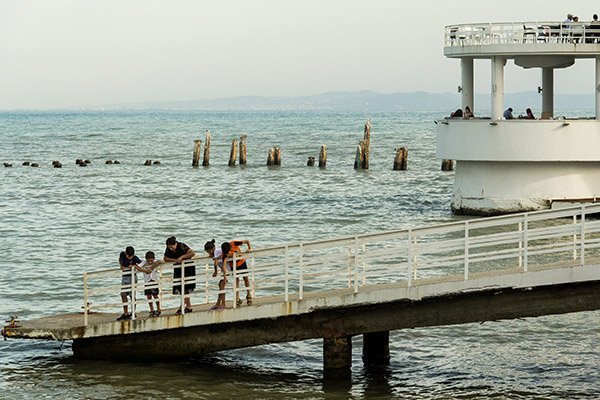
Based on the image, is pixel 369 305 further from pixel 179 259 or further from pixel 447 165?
pixel 447 165

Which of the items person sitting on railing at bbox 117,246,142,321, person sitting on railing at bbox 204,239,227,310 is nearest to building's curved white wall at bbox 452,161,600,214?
person sitting on railing at bbox 117,246,142,321

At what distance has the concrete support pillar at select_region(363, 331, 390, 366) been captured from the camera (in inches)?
820

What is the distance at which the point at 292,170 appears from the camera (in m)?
76.0

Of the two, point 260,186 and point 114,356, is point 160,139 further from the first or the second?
point 114,356

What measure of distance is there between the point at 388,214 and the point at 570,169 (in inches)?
352

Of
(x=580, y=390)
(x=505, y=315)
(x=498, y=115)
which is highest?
(x=498, y=115)

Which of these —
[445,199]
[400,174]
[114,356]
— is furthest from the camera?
[400,174]

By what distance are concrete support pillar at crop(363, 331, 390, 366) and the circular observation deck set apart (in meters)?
18.9

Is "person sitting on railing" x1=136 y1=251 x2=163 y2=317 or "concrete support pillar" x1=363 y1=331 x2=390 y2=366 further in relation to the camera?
"concrete support pillar" x1=363 y1=331 x2=390 y2=366

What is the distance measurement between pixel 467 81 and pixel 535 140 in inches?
161

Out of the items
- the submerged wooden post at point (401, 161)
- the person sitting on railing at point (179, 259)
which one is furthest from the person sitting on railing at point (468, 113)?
the submerged wooden post at point (401, 161)

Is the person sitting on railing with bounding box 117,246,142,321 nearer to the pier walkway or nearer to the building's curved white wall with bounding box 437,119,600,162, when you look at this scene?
the pier walkway

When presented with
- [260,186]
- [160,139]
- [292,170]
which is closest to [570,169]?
[260,186]

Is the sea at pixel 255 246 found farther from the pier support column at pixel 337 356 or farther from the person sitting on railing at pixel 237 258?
the person sitting on railing at pixel 237 258
